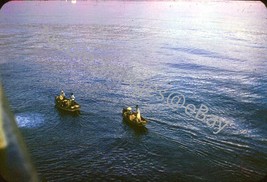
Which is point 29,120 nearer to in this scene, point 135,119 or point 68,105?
point 68,105

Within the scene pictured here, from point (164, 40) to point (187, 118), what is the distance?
6298 centimetres

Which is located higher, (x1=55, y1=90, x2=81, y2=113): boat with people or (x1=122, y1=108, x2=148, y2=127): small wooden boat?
(x1=55, y1=90, x2=81, y2=113): boat with people

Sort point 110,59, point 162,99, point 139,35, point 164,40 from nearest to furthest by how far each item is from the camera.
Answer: point 162,99, point 110,59, point 164,40, point 139,35

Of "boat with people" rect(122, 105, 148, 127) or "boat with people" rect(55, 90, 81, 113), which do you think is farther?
"boat with people" rect(55, 90, 81, 113)

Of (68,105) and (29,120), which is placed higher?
(68,105)

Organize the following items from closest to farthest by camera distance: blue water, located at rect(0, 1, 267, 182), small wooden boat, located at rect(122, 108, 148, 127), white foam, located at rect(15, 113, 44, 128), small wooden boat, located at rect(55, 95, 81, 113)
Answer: blue water, located at rect(0, 1, 267, 182), small wooden boat, located at rect(122, 108, 148, 127), white foam, located at rect(15, 113, 44, 128), small wooden boat, located at rect(55, 95, 81, 113)

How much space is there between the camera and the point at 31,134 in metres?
28.0

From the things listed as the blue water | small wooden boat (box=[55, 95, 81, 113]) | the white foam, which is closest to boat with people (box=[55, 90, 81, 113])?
small wooden boat (box=[55, 95, 81, 113])

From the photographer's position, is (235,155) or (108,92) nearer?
(235,155)

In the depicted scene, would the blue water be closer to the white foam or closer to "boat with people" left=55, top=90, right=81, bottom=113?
the white foam

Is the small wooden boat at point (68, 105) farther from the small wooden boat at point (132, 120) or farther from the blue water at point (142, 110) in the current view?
the small wooden boat at point (132, 120)

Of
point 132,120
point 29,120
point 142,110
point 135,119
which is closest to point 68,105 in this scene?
point 29,120

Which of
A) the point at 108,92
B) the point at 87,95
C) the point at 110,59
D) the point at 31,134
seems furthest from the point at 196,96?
the point at 110,59

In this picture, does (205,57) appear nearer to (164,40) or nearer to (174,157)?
(164,40)
